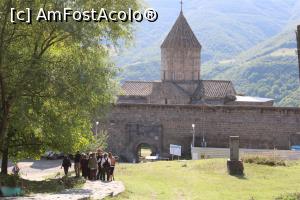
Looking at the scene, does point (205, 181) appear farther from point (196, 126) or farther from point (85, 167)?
point (196, 126)

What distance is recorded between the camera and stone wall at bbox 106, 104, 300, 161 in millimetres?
34844

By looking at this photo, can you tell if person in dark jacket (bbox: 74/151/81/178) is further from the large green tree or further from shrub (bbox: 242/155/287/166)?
shrub (bbox: 242/155/287/166)

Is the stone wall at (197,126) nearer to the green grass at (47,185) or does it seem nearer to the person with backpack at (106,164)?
the person with backpack at (106,164)

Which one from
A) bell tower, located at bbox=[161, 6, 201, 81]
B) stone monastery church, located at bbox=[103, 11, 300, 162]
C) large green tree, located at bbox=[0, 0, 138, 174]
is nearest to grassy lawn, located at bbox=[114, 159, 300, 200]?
large green tree, located at bbox=[0, 0, 138, 174]

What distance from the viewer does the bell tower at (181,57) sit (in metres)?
46.7

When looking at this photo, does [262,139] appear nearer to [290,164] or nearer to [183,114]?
[183,114]

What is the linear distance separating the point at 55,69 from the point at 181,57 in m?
33.3

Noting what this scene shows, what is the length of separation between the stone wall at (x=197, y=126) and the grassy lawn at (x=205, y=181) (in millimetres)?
11551

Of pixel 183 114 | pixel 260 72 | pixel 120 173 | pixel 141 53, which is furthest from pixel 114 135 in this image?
pixel 141 53

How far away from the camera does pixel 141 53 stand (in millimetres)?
199625

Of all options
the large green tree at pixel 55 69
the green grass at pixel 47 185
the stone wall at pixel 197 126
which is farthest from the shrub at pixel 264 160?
the stone wall at pixel 197 126

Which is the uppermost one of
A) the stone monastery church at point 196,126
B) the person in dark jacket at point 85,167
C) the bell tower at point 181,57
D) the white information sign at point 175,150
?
the bell tower at point 181,57

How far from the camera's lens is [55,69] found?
1386cm

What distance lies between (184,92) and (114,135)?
9.26 metres
